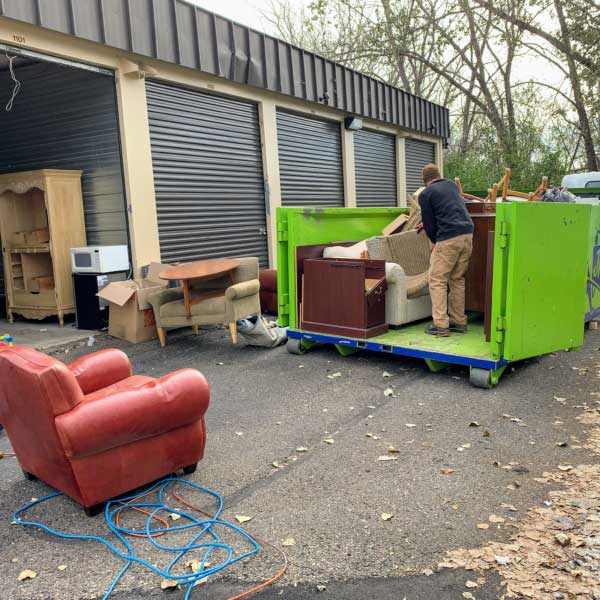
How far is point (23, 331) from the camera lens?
26.2ft

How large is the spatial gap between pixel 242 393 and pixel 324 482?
199 centimetres

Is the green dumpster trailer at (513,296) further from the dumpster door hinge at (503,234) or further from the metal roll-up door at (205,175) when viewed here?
the metal roll-up door at (205,175)

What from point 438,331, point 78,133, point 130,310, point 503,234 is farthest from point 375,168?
point 503,234

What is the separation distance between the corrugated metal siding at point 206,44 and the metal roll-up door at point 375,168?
66 cm

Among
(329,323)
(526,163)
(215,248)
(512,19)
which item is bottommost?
(329,323)

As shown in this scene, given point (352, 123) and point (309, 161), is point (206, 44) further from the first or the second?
point (352, 123)

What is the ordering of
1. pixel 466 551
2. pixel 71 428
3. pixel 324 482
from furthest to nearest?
pixel 324 482, pixel 71 428, pixel 466 551

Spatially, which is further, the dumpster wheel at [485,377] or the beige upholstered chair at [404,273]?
the beige upholstered chair at [404,273]

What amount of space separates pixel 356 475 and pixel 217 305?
365 cm

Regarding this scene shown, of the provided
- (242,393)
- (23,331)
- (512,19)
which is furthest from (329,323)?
(512,19)

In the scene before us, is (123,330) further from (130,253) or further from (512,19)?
(512,19)

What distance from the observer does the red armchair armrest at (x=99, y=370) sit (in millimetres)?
3734

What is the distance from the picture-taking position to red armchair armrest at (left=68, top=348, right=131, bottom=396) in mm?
3734

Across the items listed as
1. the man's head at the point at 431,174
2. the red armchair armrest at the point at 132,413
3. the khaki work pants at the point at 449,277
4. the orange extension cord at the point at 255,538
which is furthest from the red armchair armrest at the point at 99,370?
the man's head at the point at 431,174
